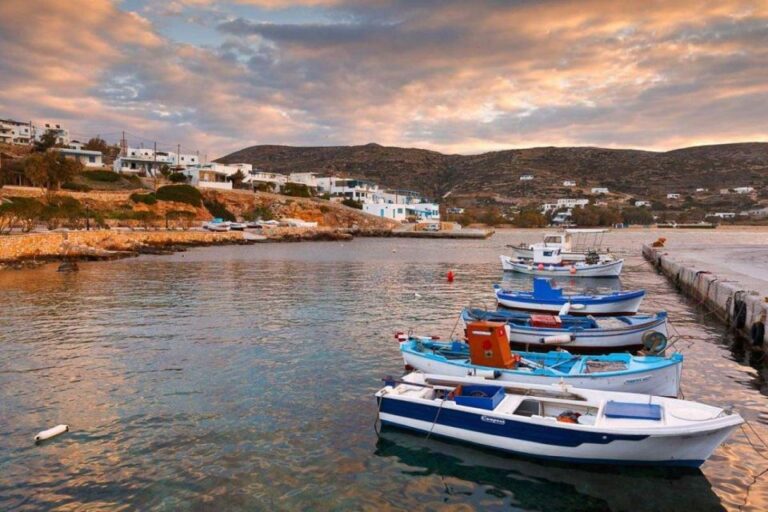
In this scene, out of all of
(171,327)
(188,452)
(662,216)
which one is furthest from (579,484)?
(662,216)

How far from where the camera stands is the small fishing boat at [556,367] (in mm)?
12547

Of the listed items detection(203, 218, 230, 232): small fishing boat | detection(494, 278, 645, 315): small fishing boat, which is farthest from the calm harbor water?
detection(203, 218, 230, 232): small fishing boat

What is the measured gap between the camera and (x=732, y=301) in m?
23.0

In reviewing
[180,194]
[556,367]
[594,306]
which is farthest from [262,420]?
[180,194]

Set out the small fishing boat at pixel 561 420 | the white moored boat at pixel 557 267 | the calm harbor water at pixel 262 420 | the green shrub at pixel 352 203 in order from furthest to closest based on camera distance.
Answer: the green shrub at pixel 352 203
the white moored boat at pixel 557 267
the small fishing boat at pixel 561 420
the calm harbor water at pixel 262 420

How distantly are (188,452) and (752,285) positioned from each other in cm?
2797

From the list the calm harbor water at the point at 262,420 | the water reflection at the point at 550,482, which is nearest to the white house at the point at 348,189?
the calm harbor water at the point at 262,420

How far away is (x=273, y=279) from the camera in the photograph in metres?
40.0

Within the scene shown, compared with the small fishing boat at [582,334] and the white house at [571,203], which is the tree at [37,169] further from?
the white house at [571,203]

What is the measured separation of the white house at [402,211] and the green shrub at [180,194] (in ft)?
149

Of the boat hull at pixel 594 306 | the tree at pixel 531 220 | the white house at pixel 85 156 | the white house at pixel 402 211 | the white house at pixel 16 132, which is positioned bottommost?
the boat hull at pixel 594 306

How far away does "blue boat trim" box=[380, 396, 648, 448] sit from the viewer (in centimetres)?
967

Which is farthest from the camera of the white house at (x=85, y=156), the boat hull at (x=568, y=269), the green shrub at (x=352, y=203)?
the green shrub at (x=352, y=203)

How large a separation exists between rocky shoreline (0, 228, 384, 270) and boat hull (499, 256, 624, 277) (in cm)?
4061
